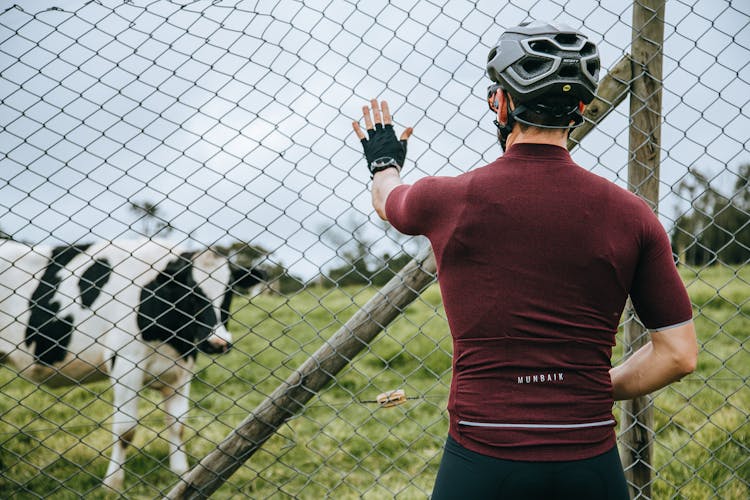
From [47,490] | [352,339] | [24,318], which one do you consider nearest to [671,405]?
[352,339]

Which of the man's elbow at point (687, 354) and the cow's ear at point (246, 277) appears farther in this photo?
the cow's ear at point (246, 277)

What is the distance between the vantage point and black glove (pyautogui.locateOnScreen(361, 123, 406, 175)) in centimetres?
208

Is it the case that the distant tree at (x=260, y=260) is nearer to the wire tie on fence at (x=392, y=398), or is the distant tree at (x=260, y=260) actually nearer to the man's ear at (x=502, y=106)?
the wire tie on fence at (x=392, y=398)

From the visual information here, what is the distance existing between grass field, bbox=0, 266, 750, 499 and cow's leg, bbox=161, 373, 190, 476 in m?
0.13

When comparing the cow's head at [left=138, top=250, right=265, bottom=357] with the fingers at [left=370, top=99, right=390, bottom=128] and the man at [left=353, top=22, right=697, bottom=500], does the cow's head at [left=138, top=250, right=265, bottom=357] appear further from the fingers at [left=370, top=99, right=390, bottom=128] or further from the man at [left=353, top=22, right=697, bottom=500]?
the man at [left=353, top=22, right=697, bottom=500]

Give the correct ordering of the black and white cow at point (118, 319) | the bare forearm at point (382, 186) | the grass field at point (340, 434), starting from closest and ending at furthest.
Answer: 1. the bare forearm at point (382, 186)
2. the grass field at point (340, 434)
3. the black and white cow at point (118, 319)

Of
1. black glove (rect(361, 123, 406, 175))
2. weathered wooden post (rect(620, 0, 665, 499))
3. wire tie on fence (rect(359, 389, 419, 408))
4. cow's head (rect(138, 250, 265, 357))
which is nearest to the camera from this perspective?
black glove (rect(361, 123, 406, 175))

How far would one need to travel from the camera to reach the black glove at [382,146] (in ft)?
6.82

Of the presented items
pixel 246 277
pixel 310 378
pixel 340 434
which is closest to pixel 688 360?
pixel 310 378

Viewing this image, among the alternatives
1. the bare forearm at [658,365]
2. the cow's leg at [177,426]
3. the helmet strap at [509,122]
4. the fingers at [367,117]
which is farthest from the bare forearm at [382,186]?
the cow's leg at [177,426]

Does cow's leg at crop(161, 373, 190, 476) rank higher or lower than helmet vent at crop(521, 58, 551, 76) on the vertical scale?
lower

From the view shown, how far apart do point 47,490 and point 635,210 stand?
4175mm

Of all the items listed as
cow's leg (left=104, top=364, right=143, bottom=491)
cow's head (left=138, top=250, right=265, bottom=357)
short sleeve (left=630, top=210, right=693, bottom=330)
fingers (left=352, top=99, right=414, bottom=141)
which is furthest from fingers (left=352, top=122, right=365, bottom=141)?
cow's leg (left=104, top=364, right=143, bottom=491)

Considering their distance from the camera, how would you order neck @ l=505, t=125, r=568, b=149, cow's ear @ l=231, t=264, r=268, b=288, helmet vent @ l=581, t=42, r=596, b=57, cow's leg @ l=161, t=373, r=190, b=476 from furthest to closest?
cow's ear @ l=231, t=264, r=268, b=288
cow's leg @ l=161, t=373, r=190, b=476
helmet vent @ l=581, t=42, r=596, b=57
neck @ l=505, t=125, r=568, b=149
